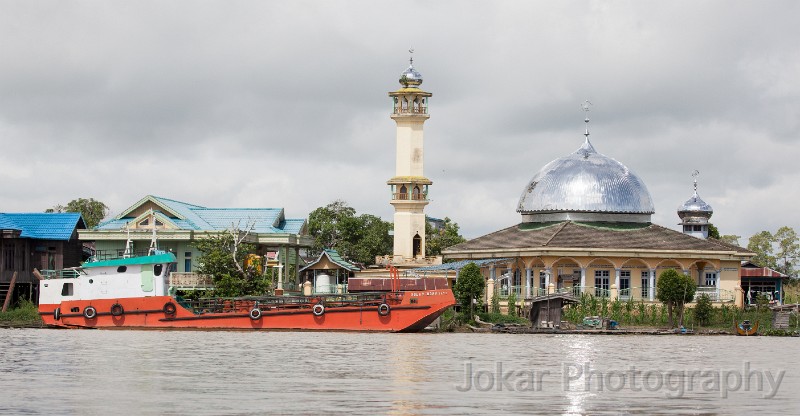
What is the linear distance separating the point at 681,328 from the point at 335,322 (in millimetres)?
15614

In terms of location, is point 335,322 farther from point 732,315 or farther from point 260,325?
point 732,315

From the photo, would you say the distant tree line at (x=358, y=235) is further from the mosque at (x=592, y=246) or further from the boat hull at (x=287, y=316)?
the boat hull at (x=287, y=316)

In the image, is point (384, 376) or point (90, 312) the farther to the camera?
point (90, 312)

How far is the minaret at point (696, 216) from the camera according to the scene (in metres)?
97.1

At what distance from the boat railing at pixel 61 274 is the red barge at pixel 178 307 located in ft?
3.59

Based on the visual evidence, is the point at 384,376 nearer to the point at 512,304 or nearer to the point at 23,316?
the point at 23,316

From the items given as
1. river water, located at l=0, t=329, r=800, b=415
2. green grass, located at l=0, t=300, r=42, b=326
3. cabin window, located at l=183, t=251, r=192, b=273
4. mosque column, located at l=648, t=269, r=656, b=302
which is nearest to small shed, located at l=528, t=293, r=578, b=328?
river water, located at l=0, t=329, r=800, b=415

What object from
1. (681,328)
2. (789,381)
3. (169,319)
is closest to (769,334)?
(681,328)

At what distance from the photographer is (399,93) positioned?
89562mm

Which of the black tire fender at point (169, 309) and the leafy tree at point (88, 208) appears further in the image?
the leafy tree at point (88, 208)

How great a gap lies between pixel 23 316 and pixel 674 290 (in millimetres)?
30373

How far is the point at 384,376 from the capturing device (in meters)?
35.5

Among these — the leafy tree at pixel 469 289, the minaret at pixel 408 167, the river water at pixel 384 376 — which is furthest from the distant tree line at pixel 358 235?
the river water at pixel 384 376

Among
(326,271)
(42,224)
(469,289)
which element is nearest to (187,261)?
(42,224)
